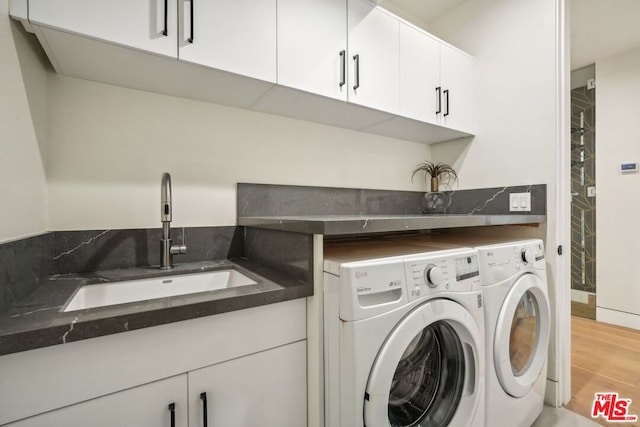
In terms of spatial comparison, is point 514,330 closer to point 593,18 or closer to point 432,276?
point 432,276

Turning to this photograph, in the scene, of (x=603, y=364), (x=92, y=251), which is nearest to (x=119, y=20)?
(x=92, y=251)

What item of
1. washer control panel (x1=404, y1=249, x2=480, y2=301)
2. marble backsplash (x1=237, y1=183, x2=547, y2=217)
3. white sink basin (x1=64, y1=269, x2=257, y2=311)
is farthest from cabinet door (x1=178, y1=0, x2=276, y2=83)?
washer control panel (x1=404, y1=249, x2=480, y2=301)

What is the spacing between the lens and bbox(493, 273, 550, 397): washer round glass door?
116 cm

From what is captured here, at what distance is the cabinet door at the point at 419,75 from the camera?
162cm

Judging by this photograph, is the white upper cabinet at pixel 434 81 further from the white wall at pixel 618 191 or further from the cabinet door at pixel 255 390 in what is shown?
the white wall at pixel 618 191

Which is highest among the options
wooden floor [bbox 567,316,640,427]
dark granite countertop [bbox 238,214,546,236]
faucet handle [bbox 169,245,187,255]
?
dark granite countertop [bbox 238,214,546,236]

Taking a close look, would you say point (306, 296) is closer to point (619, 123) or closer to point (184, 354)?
point (184, 354)

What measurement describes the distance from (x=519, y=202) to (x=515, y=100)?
642 mm

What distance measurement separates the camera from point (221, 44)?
107 centimetres

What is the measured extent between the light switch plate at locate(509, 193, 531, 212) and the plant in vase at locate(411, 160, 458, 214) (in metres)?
0.43

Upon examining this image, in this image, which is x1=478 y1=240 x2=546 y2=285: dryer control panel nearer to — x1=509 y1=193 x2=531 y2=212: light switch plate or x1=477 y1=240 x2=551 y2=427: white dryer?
x1=477 y1=240 x2=551 y2=427: white dryer

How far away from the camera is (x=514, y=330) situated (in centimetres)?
138

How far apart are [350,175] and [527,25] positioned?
1388mm

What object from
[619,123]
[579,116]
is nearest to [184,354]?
[619,123]
